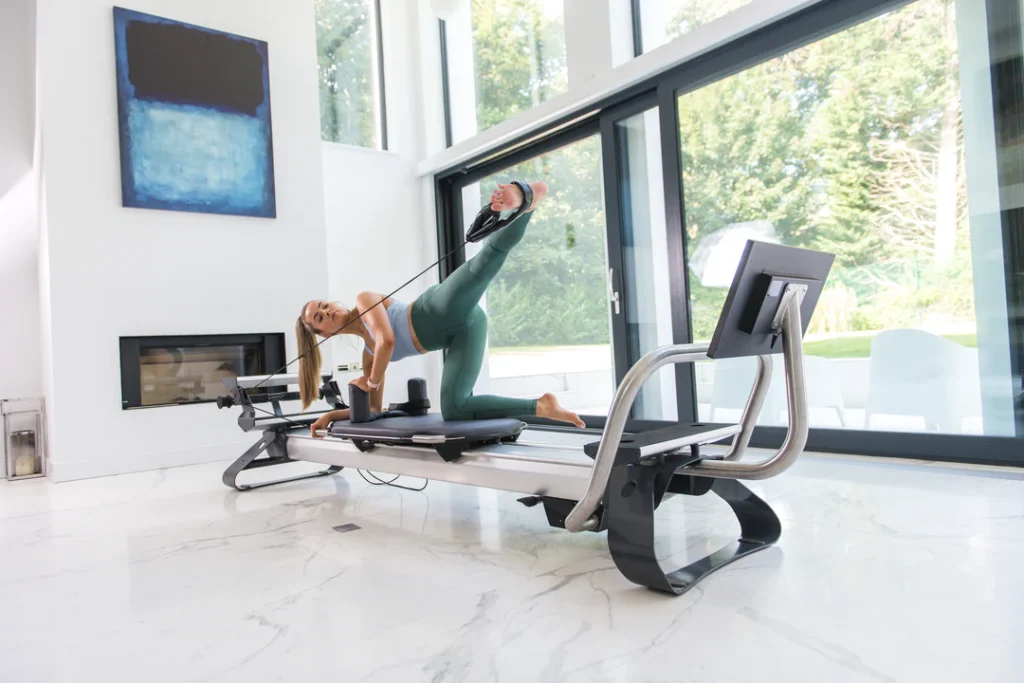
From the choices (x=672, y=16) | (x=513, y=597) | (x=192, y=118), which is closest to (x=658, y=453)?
(x=513, y=597)

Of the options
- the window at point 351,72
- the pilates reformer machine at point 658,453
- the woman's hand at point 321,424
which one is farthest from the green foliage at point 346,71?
the pilates reformer machine at point 658,453

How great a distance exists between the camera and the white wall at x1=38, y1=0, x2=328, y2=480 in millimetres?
3766

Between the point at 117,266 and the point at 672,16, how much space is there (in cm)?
355

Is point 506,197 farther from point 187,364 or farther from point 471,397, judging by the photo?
point 187,364

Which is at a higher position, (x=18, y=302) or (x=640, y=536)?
(x=18, y=302)

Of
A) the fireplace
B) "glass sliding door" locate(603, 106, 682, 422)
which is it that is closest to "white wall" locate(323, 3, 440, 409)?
the fireplace

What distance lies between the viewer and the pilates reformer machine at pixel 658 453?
1.44 metres

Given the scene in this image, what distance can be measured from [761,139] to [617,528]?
2662 mm

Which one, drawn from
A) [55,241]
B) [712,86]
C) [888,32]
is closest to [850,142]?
[888,32]

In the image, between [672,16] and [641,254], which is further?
[641,254]

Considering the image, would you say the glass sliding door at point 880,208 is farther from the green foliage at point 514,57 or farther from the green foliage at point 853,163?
the green foliage at point 514,57

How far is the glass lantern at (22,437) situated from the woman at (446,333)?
2513 millimetres

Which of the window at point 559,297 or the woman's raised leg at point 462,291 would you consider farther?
the window at point 559,297

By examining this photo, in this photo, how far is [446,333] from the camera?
8.15 feet
